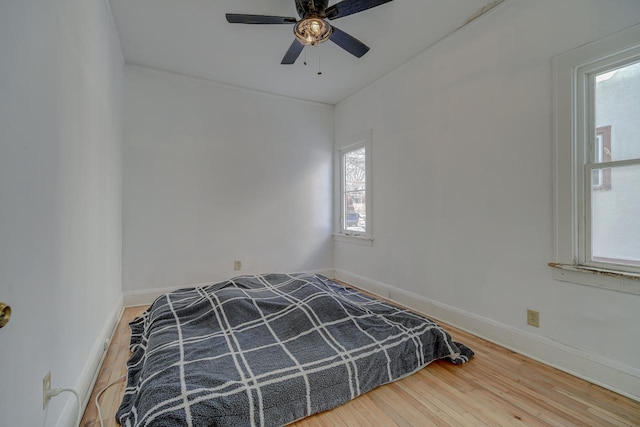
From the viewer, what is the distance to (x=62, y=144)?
135 centimetres

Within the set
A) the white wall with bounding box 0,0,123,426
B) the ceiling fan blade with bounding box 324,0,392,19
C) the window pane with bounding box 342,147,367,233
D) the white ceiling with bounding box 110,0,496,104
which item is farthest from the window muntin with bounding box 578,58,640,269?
the white wall with bounding box 0,0,123,426

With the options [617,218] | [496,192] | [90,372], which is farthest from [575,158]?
[90,372]

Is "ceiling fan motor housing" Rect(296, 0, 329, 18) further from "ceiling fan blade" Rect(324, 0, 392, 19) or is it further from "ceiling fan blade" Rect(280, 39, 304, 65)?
"ceiling fan blade" Rect(280, 39, 304, 65)

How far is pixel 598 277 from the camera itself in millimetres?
1739

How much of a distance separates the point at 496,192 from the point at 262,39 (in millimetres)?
2457

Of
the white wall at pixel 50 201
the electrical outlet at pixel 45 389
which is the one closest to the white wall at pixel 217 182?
the white wall at pixel 50 201

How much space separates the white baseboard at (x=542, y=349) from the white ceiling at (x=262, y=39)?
2.52 metres

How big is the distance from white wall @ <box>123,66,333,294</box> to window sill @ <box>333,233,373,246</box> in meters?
0.16

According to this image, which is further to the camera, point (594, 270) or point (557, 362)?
point (557, 362)

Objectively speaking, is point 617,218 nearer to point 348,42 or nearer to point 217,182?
→ point 348,42

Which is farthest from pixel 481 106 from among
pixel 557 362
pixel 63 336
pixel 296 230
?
pixel 63 336

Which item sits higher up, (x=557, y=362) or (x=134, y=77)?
(x=134, y=77)

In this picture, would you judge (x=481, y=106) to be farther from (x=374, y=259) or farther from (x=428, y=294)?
(x=374, y=259)

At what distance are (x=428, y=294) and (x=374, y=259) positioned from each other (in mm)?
870
